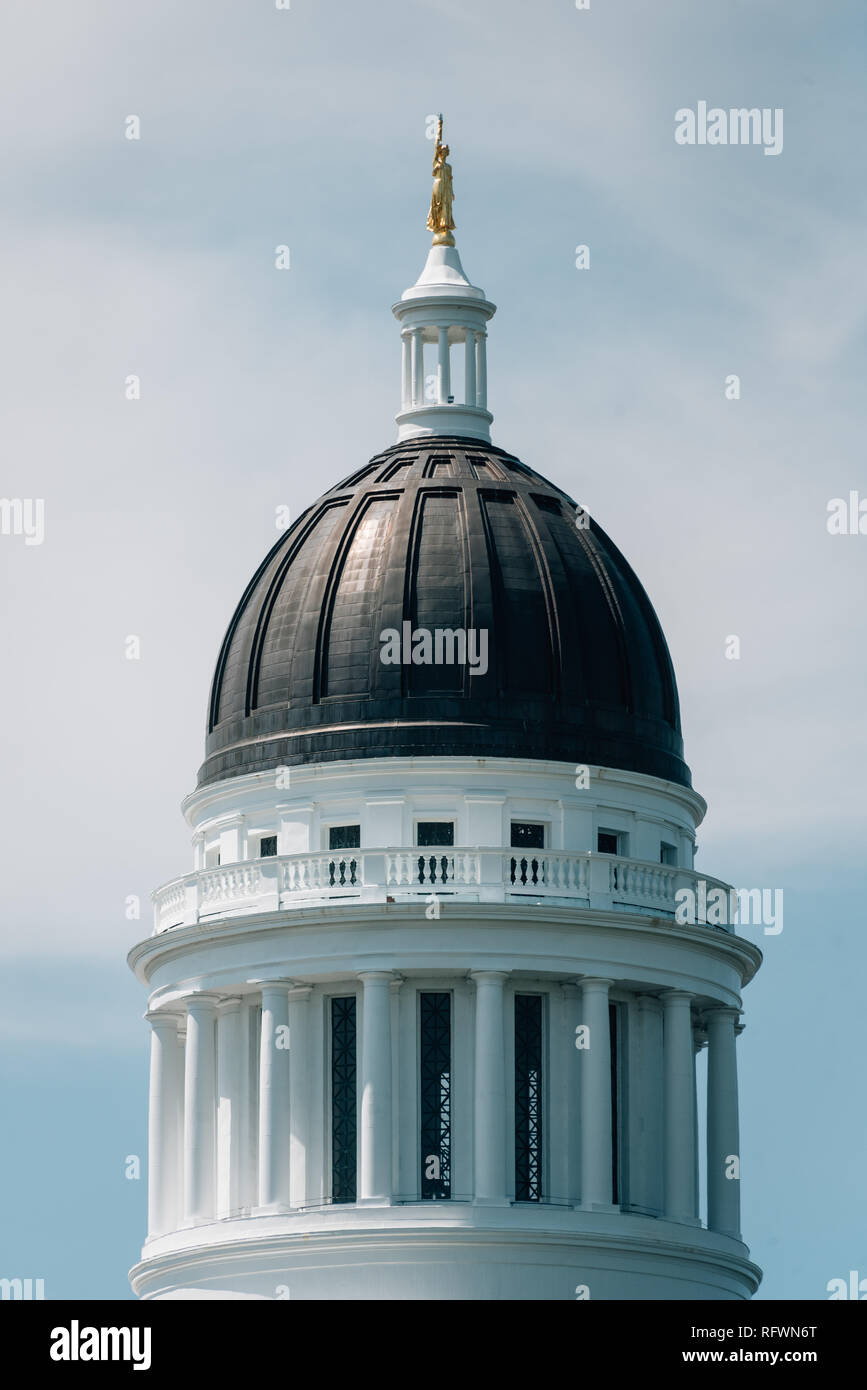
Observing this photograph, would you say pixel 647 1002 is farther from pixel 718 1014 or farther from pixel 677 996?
pixel 718 1014

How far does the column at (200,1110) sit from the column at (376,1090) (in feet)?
15.3

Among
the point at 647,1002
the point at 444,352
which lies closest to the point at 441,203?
the point at 444,352

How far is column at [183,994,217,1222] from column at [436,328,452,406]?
16.0 meters

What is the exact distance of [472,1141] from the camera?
106m

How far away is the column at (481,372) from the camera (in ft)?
378

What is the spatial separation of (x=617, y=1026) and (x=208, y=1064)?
907cm

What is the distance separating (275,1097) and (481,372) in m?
19.0

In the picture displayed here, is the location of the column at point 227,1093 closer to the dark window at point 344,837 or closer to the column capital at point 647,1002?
the dark window at point 344,837

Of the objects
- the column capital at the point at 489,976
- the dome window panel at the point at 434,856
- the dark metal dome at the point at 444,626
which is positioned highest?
the dark metal dome at the point at 444,626

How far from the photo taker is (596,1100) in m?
106

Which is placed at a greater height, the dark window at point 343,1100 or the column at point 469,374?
the column at point 469,374

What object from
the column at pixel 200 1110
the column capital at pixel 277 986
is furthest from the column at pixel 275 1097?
the column at pixel 200 1110
